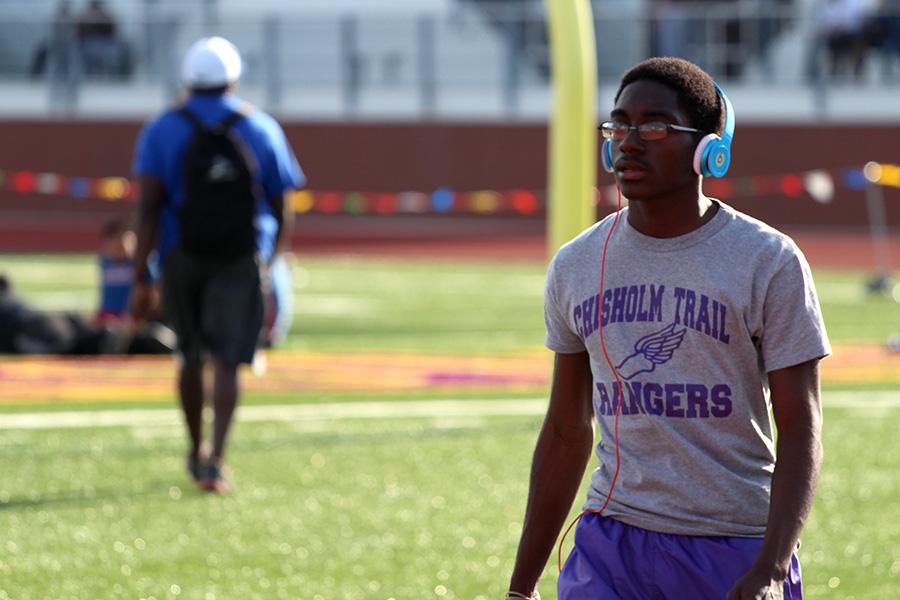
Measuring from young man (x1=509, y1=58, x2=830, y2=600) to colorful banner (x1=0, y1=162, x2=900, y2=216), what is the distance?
27.6 metres

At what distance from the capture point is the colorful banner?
31.9m

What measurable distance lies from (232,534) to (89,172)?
1062 inches

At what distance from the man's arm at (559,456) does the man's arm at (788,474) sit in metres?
0.50

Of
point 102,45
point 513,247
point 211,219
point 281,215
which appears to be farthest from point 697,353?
point 102,45

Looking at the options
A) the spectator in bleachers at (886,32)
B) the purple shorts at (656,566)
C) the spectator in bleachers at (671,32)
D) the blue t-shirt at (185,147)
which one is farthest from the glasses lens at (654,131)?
the spectator in bleachers at (886,32)

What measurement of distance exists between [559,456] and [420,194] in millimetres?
29169

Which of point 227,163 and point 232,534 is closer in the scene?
point 232,534

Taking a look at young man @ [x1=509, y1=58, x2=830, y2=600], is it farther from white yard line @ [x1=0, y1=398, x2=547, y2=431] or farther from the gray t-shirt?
white yard line @ [x1=0, y1=398, x2=547, y2=431]

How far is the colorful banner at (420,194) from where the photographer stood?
105 feet

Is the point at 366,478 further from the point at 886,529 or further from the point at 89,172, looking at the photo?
the point at 89,172

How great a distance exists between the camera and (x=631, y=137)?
12.7ft

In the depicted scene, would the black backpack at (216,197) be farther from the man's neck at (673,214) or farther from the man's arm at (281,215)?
the man's neck at (673,214)

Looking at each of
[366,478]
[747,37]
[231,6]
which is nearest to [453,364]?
[366,478]

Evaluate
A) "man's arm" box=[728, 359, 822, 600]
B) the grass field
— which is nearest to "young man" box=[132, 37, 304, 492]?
the grass field
